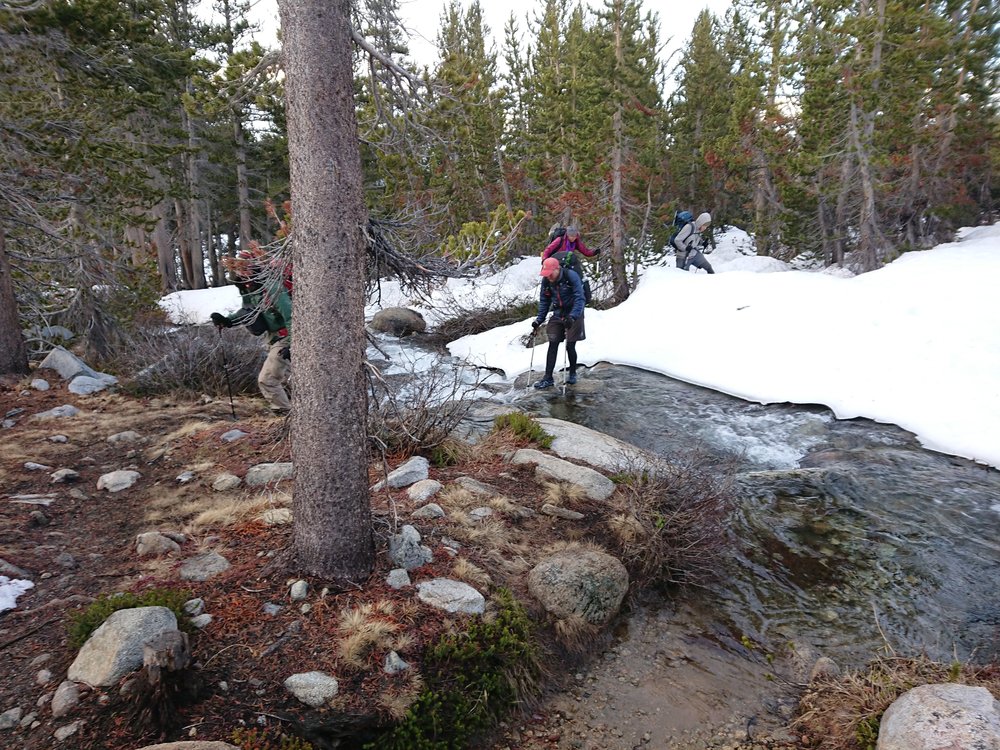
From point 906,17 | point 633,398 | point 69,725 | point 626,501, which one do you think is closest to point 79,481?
point 69,725

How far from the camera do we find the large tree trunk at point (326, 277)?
10.2 feet

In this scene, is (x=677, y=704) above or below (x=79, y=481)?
below

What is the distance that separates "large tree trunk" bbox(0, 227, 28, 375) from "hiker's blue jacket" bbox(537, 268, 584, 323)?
8372 mm

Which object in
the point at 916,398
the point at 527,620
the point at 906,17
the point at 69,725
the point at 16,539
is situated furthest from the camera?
the point at 906,17

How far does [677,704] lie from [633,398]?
6513 mm

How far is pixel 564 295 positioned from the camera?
31.9ft

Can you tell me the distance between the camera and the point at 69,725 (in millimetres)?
2652

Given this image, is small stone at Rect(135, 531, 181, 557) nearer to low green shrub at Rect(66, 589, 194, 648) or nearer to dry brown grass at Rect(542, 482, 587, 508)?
low green shrub at Rect(66, 589, 194, 648)

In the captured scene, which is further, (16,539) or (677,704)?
(16,539)

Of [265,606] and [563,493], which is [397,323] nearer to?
[563,493]

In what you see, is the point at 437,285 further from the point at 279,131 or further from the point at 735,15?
the point at 735,15

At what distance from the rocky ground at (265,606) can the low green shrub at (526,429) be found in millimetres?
737

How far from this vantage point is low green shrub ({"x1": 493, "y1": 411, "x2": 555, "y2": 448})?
6871 mm

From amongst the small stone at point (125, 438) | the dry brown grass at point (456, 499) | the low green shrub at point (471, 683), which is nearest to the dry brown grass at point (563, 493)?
the dry brown grass at point (456, 499)
